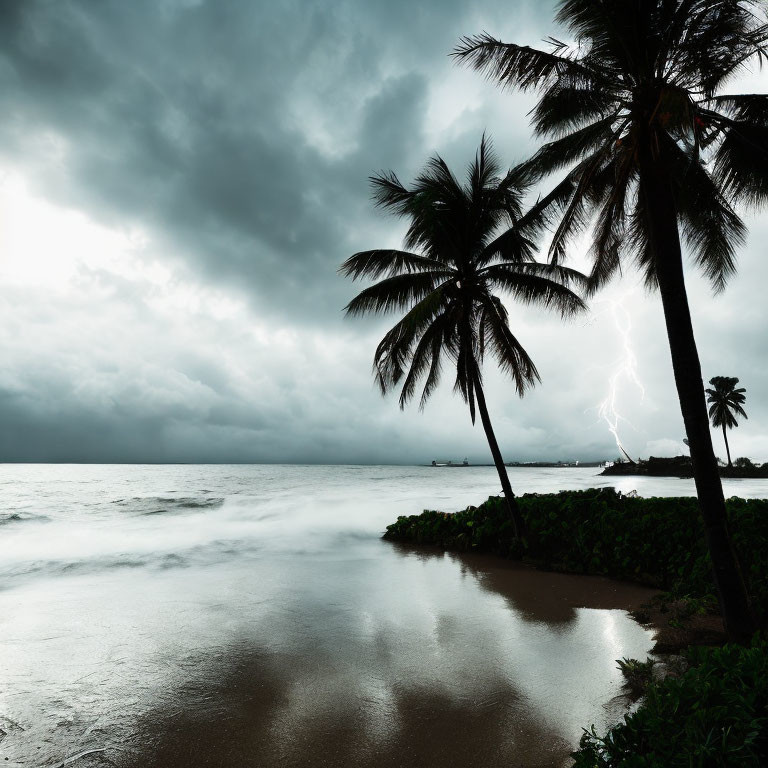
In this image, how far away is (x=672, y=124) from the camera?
5363 millimetres

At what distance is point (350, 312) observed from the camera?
42.1 ft

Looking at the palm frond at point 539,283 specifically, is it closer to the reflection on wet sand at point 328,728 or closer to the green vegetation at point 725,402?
the reflection on wet sand at point 328,728

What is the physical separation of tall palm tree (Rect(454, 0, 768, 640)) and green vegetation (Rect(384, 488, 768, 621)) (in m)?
2.63

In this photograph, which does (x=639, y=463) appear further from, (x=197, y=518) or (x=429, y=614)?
(x=429, y=614)

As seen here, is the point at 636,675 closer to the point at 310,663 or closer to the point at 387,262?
the point at 310,663

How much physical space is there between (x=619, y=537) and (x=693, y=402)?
540 cm

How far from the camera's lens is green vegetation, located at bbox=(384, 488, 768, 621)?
7074 millimetres

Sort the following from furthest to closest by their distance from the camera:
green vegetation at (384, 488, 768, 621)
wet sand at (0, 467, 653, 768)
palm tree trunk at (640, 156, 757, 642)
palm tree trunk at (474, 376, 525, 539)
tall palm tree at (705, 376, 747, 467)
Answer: tall palm tree at (705, 376, 747, 467)
palm tree trunk at (474, 376, 525, 539)
green vegetation at (384, 488, 768, 621)
palm tree trunk at (640, 156, 757, 642)
wet sand at (0, 467, 653, 768)

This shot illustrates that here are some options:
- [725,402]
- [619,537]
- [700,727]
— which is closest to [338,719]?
[700,727]

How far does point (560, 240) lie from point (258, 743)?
26.0 ft

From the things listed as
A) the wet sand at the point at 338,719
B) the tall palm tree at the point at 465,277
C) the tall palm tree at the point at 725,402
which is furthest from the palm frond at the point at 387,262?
the tall palm tree at the point at 725,402

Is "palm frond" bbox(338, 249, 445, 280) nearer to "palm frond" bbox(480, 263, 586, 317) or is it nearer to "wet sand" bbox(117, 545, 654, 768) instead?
"palm frond" bbox(480, 263, 586, 317)

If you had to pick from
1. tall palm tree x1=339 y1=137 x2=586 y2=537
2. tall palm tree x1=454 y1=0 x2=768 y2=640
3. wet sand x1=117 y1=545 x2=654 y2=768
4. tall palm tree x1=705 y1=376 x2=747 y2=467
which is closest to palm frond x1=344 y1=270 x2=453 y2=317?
tall palm tree x1=339 y1=137 x2=586 y2=537

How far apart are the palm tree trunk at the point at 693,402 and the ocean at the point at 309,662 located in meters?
1.17
